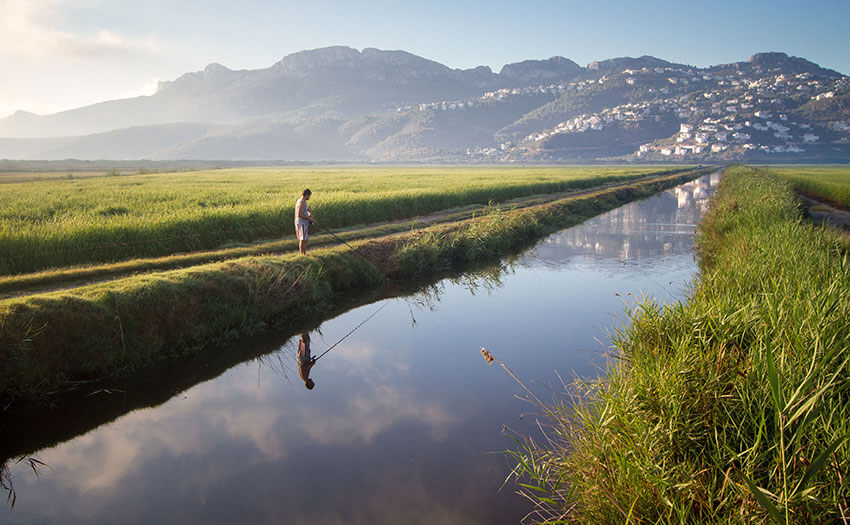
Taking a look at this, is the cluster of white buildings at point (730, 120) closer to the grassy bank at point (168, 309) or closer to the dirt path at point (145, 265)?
the dirt path at point (145, 265)

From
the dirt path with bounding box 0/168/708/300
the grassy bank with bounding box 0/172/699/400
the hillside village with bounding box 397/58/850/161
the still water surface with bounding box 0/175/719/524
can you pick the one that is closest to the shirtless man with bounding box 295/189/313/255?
the grassy bank with bounding box 0/172/699/400

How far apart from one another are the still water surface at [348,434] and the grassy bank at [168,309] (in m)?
1.12

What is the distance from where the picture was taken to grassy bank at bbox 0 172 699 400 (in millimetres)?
6973

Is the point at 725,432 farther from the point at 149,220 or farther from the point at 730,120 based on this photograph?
the point at 730,120

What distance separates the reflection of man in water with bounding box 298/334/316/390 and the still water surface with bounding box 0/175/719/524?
9cm

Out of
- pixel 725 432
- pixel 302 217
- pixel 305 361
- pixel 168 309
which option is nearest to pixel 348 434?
pixel 305 361

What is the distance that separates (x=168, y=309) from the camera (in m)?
8.62

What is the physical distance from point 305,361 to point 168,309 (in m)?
2.56

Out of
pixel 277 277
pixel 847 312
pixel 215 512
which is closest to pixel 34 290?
pixel 277 277

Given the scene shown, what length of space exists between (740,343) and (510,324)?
5.52 metres

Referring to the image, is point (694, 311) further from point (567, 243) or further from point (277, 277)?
point (567, 243)

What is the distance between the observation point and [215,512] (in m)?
4.80

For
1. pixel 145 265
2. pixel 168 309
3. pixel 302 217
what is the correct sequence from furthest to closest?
pixel 302 217, pixel 145 265, pixel 168 309

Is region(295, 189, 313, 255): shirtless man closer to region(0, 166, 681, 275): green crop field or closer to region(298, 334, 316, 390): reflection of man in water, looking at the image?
region(298, 334, 316, 390): reflection of man in water
